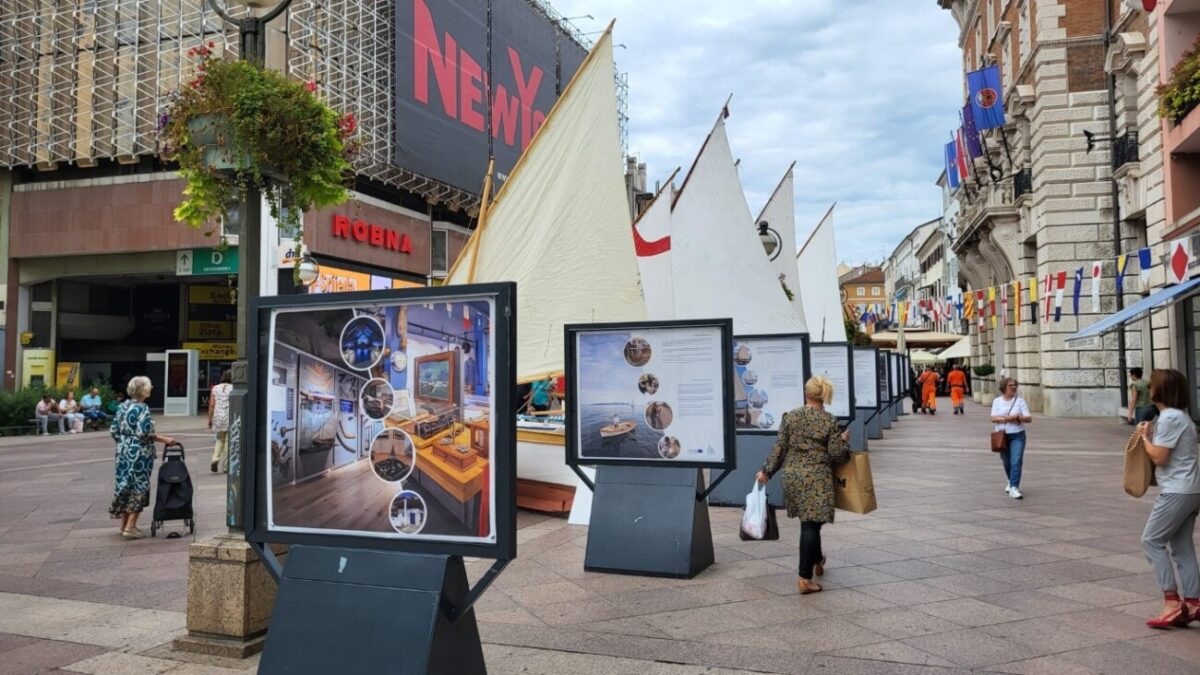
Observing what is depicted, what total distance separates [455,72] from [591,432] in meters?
31.5

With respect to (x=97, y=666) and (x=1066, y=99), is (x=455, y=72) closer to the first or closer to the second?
(x=1066, y=99)

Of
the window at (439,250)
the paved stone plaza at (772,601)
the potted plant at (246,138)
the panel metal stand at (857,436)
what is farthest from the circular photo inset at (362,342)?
the window at (439,250)

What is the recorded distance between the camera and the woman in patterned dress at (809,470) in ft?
21.7

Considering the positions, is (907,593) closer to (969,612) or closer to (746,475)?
(969,612)

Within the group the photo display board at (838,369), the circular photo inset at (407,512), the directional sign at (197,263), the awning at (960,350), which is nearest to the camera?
the circular photo inset at (407,512)

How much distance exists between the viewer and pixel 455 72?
1422 inches

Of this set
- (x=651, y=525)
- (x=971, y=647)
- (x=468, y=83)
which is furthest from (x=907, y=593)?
(x=468, y=83)

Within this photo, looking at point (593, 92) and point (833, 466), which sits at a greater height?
point (593, 92)

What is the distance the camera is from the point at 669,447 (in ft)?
24.2

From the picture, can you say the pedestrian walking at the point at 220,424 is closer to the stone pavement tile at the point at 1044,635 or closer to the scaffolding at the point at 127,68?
the stone pavement tile at the point at 1044,635

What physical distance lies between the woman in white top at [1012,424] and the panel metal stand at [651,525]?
580 centimetres

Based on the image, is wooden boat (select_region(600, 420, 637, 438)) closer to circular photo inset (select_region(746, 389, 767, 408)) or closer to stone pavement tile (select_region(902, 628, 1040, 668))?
stone pavement tile (select_region(902, 628, 1040, 668))

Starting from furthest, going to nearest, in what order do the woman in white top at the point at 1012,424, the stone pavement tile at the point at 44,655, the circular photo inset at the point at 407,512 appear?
1. the woman in white top at the point at 1012,424
2. the stone pavement tile at the point at 44,655
3. the circular photo inset at the point at 407,512

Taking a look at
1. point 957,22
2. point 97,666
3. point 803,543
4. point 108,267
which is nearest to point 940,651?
point 803,543
